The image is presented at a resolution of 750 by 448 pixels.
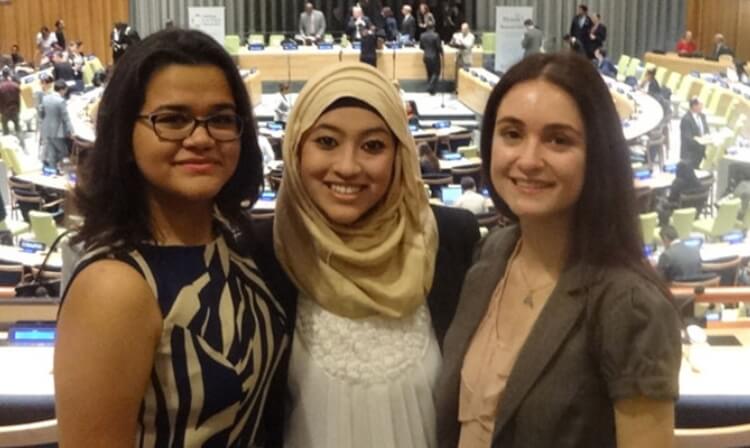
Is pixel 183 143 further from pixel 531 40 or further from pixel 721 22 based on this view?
pixel 721 22

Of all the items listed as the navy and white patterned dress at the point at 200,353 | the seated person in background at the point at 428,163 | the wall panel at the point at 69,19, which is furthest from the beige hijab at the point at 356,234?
the wall panel at the point at 69,19

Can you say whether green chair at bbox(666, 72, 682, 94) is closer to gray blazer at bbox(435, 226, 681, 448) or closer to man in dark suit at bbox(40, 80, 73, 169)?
man in dark suit at bbox(40, 80, 73, 169)

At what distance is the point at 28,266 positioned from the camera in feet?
22.9

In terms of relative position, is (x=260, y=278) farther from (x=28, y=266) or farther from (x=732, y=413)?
(x=28, y=266)

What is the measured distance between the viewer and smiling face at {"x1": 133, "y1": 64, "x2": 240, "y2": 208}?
1.97m

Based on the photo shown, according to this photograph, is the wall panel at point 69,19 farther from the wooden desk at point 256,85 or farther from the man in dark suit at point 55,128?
the man in dark suit at point 55,128

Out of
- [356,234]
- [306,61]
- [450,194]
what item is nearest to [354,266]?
[356,234]

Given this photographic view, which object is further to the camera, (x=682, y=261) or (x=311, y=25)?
(x=311, y=25)

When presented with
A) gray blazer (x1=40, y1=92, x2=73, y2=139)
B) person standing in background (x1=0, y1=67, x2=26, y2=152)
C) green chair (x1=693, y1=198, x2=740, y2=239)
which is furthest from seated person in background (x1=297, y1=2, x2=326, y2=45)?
green chair (x1=693, y1=198, x2=740, y2=239)

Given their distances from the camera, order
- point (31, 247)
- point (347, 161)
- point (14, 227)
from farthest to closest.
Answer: point (14, 227) < point (31, 247) < point (347, 161)

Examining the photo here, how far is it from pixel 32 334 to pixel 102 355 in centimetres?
216

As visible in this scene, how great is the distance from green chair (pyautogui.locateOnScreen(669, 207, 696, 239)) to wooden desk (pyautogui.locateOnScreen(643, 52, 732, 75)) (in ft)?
33.4

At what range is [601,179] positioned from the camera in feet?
6.47

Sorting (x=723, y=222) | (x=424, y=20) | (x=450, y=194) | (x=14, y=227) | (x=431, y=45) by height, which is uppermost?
(x=424, y=20)
